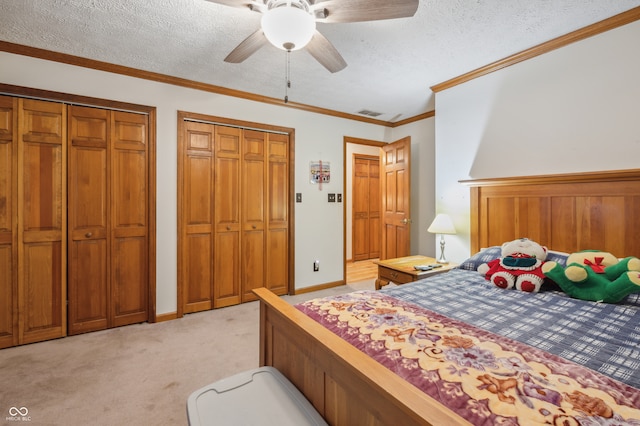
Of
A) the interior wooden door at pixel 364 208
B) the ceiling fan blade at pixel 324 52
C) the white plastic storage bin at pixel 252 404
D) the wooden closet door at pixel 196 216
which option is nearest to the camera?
the white plastic storage bin at pixel 252 404

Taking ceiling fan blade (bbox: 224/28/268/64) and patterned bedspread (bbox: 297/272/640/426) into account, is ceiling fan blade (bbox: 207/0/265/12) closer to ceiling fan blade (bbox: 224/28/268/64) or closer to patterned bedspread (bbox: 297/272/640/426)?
ceiling fan blade (bbox: 224/28/268/64)

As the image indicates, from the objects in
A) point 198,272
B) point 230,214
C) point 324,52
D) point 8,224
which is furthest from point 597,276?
point 8,224

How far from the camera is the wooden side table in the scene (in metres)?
2.78

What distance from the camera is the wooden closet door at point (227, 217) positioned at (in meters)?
3.41

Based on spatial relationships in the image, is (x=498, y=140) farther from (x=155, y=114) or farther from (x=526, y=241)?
(x=155, y=114)

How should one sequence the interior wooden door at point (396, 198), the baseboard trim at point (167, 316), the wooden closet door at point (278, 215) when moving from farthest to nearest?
the interior wooden door at point (396, 198), the wooden closet door at point (278, 215), the baseboard trim at point (167, 316)

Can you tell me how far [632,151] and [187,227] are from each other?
12.6 ft

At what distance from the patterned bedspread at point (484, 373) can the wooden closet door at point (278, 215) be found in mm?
2412

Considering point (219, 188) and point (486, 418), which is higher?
point (219, 188)

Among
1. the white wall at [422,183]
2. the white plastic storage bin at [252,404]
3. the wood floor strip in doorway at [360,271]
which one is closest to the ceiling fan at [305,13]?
the white plastic storage bin at [252,404]

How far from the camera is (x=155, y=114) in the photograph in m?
3.03

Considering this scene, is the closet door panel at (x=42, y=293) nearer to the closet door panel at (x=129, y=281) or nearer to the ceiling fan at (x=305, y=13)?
the closet door panel at (x=129, y=281)

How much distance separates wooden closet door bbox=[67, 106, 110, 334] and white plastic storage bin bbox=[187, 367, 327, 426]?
2.23 meters

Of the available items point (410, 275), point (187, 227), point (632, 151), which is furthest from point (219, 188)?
point (632, 151)
